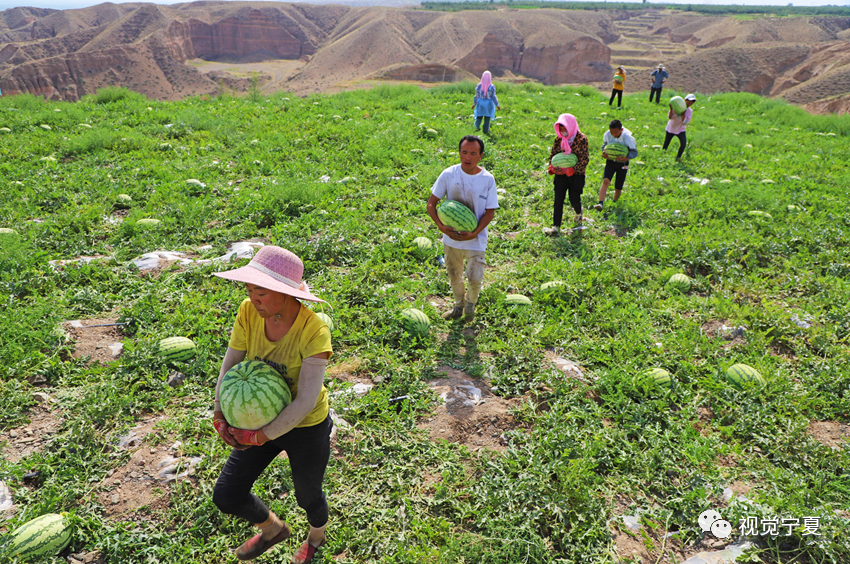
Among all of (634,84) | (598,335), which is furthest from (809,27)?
(598,335)

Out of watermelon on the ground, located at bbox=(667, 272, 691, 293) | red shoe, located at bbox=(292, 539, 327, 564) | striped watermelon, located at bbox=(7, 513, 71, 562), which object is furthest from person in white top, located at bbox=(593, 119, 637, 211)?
striped watermelon, located at bbox=(7, 513, 71, 562)

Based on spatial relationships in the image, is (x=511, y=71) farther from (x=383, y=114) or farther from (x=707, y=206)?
(x=707, y=206)

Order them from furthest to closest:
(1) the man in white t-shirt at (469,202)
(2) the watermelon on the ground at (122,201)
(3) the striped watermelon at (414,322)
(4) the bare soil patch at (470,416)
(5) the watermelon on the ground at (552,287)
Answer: (2) the watermelon on the ground at (122,201) → (5) the watermelon on the ground at (552,287) → (3) the striped watermelon at (414,322) → (1) the man in white t-shirt at (469,202) → (4) the bare soil patch at (470,416)

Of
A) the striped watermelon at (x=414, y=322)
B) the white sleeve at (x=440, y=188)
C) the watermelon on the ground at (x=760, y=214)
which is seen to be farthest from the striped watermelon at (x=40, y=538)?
the watermelon on the ground at (x=760, y=214)

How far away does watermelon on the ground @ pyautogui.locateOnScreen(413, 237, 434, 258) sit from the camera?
641 cm

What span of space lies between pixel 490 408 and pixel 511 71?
72.9 meters

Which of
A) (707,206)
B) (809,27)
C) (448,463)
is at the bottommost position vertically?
(448,463)

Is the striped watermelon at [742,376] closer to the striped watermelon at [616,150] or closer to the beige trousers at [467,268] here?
the beige trousers at [467,268]

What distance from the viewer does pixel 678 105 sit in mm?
10195

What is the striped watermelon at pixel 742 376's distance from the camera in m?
4.26

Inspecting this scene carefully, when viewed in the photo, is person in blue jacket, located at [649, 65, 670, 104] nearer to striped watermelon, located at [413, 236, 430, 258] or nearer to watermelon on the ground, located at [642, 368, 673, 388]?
striped watermelon, located at [413, 236, 430, 258]

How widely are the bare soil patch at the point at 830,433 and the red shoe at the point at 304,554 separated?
408 cm

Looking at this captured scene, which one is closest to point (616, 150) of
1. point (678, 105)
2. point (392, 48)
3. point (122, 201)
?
point (678, 105)

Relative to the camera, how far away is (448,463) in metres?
3.47
